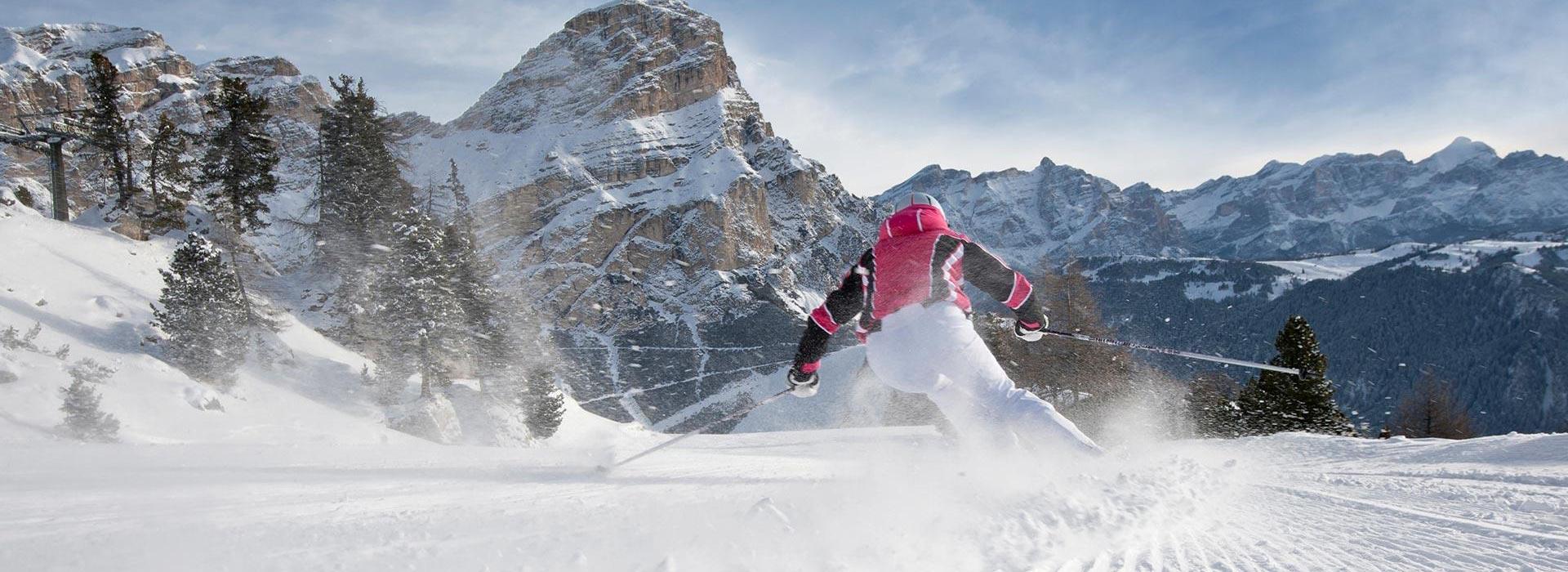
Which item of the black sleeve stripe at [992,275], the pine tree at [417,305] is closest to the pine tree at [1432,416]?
the black sleeve stripe at [992,275]

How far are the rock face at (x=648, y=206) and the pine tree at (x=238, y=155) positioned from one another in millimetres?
62266

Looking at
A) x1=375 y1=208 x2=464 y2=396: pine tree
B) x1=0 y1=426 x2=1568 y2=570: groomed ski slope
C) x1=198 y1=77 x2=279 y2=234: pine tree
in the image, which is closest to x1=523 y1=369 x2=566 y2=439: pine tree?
x1=375 y1=208 x2=464 y2=396: pine tree

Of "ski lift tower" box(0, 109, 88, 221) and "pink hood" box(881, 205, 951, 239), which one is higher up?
"ski lift tower" box(0, 109, 88, 221)

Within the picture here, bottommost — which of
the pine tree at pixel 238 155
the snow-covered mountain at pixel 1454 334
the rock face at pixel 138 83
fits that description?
the snow-covered mountain at pixel 1454 334

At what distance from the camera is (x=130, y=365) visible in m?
14.8

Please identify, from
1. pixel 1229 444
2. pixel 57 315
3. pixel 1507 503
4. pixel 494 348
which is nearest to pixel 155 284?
pixel 57 315

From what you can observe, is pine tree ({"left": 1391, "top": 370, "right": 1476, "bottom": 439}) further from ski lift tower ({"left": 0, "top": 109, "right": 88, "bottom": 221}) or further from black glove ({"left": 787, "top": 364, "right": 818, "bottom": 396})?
ski lift tower ({"left": 0, "top": 109, "right": 88, "bottom": 221})

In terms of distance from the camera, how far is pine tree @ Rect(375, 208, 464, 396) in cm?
2138

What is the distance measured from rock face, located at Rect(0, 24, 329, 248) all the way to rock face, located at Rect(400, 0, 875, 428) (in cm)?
2206

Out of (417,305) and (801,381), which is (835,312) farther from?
(417,305)

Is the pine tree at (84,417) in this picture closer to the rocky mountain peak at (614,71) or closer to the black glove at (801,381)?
the black glove at (801,381)

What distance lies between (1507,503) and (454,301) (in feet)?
78.2

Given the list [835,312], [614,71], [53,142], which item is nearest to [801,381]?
[835,312]

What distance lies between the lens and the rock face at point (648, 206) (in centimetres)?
11569
